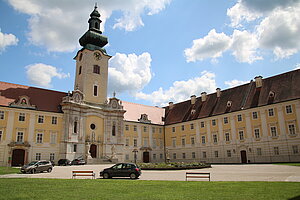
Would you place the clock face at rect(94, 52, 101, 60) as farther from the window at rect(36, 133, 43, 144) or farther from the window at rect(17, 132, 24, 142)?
the window at rect(17, 132, 24, 142)

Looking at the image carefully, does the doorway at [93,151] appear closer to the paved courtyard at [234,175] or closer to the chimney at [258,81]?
the paved courtyard at [234,175]

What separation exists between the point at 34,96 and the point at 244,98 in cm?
3493

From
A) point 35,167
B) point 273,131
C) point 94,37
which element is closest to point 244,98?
point 273,131

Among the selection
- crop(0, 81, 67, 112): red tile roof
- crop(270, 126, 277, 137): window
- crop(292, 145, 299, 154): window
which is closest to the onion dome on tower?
crop(0, 81, 67, 112): red tile roof

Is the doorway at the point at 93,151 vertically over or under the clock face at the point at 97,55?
under

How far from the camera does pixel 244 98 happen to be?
139 ft

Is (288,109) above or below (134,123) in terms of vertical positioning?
below

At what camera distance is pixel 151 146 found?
174ft

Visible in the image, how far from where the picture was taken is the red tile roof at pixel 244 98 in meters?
37.2

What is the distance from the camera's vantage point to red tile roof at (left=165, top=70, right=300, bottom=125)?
3716cm

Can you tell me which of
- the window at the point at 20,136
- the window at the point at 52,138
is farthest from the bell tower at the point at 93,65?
the window at the point at 20,136

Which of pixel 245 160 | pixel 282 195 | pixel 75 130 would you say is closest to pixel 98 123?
pixel 75 130

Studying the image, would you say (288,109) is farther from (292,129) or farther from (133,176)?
(133,176)

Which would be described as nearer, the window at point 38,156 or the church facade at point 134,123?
the church facade at point 134,123
